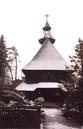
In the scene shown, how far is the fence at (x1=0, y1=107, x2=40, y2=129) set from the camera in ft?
61.4

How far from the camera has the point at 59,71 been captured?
1709 inches

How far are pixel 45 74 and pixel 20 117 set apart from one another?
25.0 metres

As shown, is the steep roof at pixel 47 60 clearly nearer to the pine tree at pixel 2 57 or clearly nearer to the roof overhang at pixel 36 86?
the roof overhang at pixel 36 86

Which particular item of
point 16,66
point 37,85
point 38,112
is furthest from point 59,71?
point 16,66

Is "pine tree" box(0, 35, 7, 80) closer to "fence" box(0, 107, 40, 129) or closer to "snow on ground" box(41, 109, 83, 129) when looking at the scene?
"snow on ground" box(41, 109, 83, 129)

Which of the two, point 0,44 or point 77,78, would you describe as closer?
point 77,78

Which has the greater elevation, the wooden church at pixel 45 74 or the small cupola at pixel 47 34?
the small cupola at pixel 47 34

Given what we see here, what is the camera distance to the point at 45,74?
43625mm

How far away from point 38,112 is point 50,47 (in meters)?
31.8

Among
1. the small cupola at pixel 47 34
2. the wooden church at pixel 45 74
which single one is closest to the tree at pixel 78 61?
the wooden church at pixel 45 74

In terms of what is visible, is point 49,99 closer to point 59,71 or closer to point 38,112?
point 59,71

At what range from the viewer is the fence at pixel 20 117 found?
1872 centimetres

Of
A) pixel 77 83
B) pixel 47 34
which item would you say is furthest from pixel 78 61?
pixel 47 34

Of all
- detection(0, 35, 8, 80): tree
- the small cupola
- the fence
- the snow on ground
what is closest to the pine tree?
detection(0, 35, 8, 80): tree
